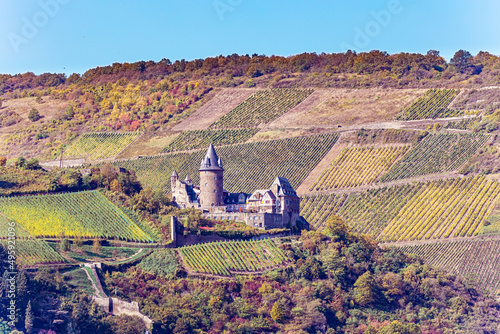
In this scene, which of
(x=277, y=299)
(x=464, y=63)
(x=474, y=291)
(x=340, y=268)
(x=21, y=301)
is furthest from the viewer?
(x=464, y=63)

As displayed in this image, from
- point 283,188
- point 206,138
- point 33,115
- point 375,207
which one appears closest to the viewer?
point 283,188

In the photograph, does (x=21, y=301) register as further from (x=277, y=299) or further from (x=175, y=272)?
(x=277, y=299)

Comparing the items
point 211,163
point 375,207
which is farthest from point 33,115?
point 211,163

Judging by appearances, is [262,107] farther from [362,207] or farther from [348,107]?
[362,207]

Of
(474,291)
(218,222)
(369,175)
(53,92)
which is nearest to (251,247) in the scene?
(218,222)

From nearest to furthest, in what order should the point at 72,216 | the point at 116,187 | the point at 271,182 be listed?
1. the point at 72,216
2. the point at 116,187
3. the point at 271,182

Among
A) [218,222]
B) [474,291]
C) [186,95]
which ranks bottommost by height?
[474,291]

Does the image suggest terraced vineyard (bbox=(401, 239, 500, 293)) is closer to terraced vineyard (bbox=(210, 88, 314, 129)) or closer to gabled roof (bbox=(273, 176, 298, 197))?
gabled roof (bbox=(273, 176, 298, 197))

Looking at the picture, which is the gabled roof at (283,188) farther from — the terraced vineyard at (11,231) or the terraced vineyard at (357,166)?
the terraced vineyard at (11,231)
